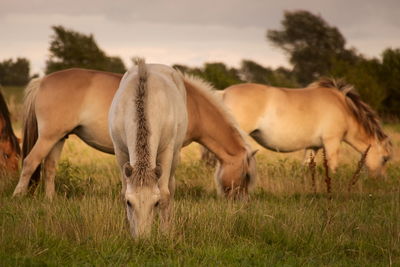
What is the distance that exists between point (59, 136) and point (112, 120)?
2.64 metres

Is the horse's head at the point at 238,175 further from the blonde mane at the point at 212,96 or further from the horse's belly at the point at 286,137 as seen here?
the horse's belly at the point at 286,137

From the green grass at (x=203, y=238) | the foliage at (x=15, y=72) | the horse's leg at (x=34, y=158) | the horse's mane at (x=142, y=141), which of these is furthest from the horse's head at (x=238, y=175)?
the foliage at (x=15, y=72)

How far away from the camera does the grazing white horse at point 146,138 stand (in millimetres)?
4883

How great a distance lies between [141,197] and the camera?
4.84 m

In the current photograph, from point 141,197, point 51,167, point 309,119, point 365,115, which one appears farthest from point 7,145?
point 365,115

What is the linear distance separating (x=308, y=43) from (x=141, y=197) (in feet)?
151

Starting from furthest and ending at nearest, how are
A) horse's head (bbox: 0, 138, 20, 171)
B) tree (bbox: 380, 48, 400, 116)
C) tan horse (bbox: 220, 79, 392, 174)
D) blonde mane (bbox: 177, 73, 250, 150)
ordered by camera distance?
tree (bbox: 380, 48, 400, 116) < tan horse (bbox: 220, 79, 392, 174) < horse's head (bbox: 0, 138, 20, 171) < blonde mane (bbox: 177, 73, 250, 150)

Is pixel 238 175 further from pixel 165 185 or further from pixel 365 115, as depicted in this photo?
pixel 365 115

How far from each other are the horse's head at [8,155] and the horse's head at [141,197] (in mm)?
5444

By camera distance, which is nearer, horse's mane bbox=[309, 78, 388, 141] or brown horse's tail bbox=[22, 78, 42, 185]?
brown horse's tail bbox=[22, 78, 42, 185]

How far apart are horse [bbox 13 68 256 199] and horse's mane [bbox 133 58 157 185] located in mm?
2592

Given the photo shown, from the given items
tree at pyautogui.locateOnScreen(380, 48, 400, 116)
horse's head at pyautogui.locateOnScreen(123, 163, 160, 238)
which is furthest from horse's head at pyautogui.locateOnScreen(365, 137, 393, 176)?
tree at pyautogui.locateOnScreen(380, 48, 400, 116)

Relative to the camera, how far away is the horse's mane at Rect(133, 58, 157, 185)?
4891 millimetres

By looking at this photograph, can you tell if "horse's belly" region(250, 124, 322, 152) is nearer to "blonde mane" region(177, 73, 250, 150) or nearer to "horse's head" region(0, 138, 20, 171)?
"blonde mane" region(177, 73, 250, 150)
